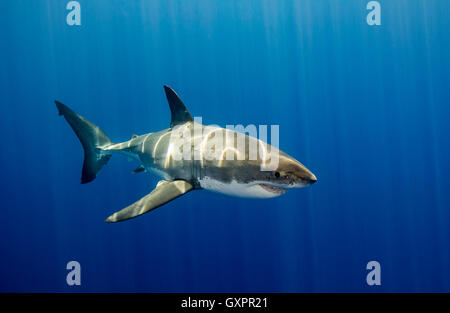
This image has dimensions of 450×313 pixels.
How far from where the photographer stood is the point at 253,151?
10.9ft

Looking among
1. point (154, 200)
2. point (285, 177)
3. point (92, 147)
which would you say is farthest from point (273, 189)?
point (92, 147)

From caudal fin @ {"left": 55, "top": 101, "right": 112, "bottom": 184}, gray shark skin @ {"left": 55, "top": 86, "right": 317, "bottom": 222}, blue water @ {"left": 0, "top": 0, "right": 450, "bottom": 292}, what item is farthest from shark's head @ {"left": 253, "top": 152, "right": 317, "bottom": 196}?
blue water @ {"left": 0, "top": 0, "right": 450, "bottom": 292}

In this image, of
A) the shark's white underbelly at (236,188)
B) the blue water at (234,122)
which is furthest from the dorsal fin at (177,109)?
the blue water at (234,122)

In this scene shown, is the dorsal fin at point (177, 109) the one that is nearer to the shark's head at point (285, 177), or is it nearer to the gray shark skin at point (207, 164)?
the gray shark skin at point (207, 164)

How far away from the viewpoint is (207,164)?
3609mm

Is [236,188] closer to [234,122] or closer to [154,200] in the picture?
[154,200]

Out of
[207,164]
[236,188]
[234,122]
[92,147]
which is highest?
[234,122]

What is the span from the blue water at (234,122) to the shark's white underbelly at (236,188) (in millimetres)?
10079

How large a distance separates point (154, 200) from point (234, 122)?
853 inches

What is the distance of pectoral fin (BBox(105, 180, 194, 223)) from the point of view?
299 centimetres

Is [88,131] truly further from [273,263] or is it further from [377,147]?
[377,147]

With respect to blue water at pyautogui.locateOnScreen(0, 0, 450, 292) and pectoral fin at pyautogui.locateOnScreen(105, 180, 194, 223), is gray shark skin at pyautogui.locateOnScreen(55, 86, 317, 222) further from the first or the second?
blue water at pyautogui.locateOnScreen(0, 0, 450, 292)

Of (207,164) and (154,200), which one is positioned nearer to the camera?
(154,200)

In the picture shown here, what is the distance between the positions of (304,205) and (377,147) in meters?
8.64
